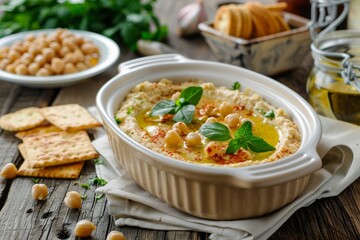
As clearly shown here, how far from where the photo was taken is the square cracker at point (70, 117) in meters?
3.13

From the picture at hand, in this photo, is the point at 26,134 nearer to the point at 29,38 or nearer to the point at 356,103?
the point at 29,38

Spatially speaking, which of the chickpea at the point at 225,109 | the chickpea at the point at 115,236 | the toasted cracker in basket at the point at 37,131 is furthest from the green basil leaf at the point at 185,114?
the toasted cracker in basket at the point at 37,131

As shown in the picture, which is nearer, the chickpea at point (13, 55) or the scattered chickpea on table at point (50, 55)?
the scattered chickpea on table at point (50, 55)

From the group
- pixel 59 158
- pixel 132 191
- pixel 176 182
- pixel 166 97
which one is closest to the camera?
pixel 176 182

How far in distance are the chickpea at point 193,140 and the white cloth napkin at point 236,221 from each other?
30cm

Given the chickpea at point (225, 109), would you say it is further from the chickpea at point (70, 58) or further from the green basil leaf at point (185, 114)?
the chickpea at point (70, 58)

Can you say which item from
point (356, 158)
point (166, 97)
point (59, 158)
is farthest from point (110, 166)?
point (356, 158)

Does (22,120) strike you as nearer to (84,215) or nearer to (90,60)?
(90,60)

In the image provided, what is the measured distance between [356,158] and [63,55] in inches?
83.8

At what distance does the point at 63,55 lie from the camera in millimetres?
3822

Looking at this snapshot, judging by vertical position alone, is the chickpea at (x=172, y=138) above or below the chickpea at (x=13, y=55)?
above

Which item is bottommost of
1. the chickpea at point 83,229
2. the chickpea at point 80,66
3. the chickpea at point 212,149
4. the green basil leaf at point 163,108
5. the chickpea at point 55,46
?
the chickpea at point 80,66

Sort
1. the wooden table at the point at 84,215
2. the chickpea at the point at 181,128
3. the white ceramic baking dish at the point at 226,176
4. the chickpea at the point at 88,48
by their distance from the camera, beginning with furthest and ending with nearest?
the chickpea at the point at 88,48
the chickpea at the point at 181,128
the wooden table at the point at 84,215
the white ceramic baking dish at the point at 226,176

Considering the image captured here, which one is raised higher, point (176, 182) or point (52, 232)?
point (176, 182)
